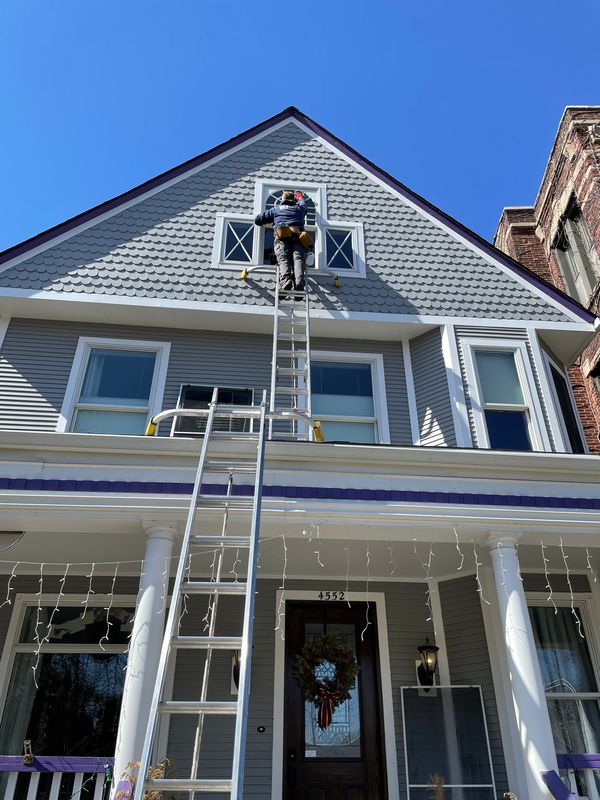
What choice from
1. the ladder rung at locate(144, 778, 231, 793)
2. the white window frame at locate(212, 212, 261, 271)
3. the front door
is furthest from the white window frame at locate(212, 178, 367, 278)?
the ladder rung at locate(144, 778, 231, 793)

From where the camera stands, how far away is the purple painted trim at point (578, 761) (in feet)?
17.5

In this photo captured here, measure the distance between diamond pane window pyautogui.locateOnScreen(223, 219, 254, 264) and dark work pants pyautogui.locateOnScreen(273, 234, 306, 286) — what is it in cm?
53

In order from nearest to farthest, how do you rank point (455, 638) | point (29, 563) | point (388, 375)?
point (29, 563) → point (455, 638) → point (388, 375)

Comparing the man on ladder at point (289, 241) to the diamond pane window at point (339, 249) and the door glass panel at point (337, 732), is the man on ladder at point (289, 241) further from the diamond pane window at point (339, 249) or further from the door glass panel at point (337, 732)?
the door glass panel at point (337, 732)

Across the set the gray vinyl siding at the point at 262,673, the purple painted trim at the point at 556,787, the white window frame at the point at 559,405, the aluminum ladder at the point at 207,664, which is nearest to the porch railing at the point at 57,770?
the aluminum ladder at the point at 207,664

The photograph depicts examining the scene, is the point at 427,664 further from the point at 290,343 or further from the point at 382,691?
the point at 290,343

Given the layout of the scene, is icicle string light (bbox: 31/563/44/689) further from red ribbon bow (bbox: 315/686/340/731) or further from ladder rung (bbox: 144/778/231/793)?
ladder rung (bbox: 144/778/231/793)

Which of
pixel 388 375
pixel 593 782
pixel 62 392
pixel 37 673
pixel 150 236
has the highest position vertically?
pixel 150 236

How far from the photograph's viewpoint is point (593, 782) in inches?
221

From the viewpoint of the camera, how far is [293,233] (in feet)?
29.2

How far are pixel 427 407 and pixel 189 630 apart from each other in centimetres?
409

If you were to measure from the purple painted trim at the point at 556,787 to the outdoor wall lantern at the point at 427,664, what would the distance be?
2.28 metres

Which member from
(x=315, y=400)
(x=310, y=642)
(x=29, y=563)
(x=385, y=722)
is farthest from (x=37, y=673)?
(x=315, y=400)

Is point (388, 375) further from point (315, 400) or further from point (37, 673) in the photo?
point (37, 673)
